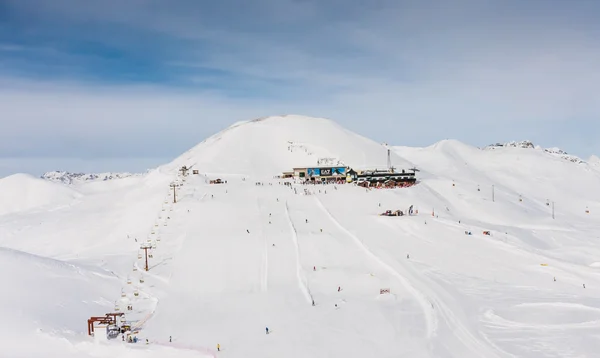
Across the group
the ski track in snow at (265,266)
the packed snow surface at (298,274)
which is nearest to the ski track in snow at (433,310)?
the packed snow surface at (298,274)

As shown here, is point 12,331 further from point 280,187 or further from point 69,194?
point 69,194

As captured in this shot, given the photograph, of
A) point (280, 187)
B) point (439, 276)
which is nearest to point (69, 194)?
point (280, 187)

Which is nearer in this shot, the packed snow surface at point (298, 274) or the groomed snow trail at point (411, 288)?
the packed snow surface at point (298, 274)

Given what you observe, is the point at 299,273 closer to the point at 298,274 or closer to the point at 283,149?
the point at 298,274

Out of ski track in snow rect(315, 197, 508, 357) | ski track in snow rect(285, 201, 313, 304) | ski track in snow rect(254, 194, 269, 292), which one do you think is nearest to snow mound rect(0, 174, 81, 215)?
ski track in snow rect(254, 194, 269, 292)

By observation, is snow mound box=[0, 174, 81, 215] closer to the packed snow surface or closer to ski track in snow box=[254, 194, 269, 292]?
the packed snow surface

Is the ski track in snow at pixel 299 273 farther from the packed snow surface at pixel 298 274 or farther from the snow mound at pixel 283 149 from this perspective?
the snow mound at pixel 283 149
